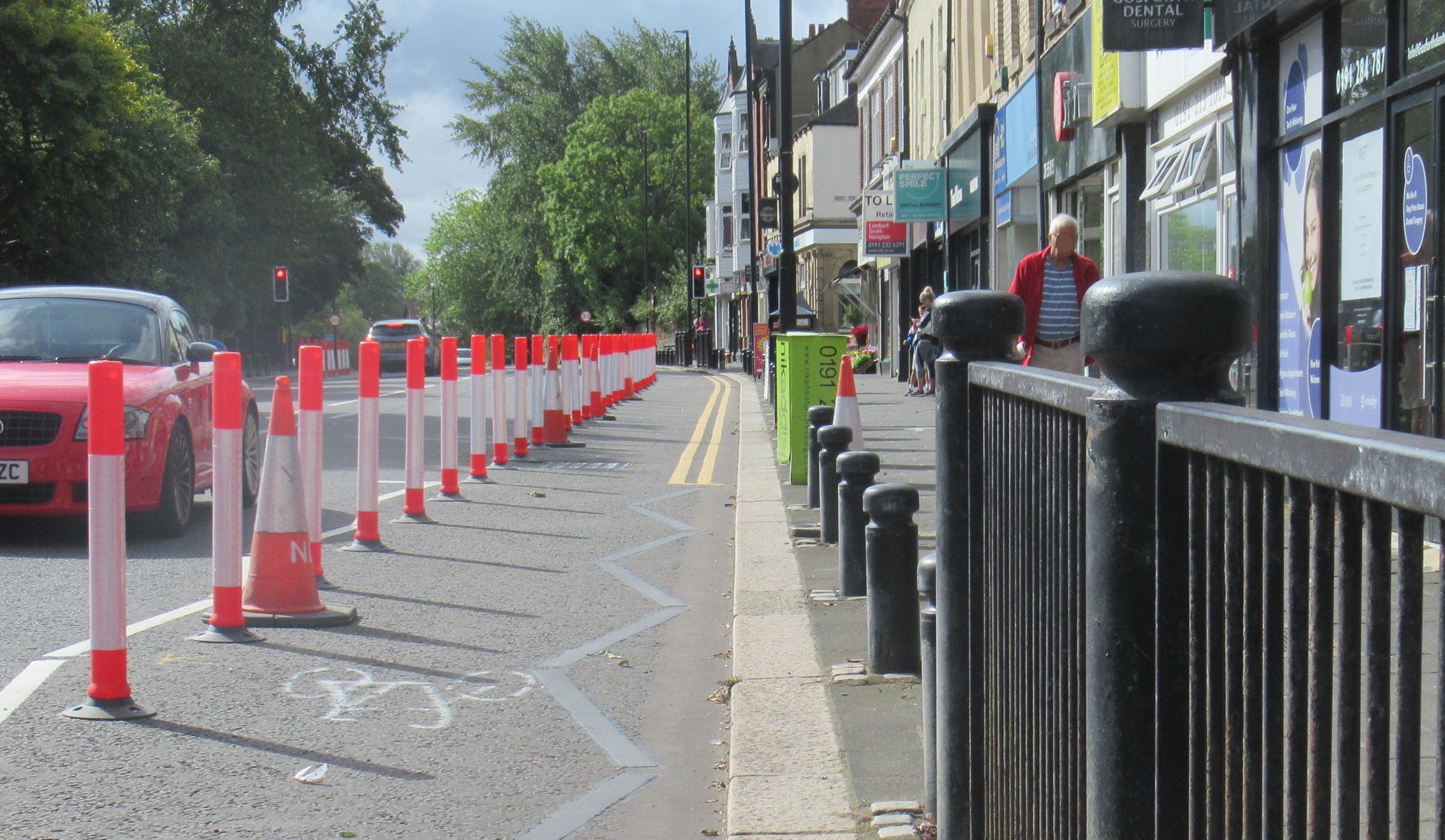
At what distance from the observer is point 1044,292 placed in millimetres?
11211

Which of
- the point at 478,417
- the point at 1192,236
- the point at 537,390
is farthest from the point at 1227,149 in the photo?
the point at 537,390

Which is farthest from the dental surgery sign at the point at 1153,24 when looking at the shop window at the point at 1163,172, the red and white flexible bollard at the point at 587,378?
the red and white flexible bollard at the point at 587,378

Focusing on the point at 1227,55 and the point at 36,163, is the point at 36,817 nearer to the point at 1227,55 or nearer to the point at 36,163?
the point at 1227,55

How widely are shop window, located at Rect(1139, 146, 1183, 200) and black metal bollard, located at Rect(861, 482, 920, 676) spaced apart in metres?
10.4

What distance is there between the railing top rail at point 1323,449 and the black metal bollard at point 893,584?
12.9ft

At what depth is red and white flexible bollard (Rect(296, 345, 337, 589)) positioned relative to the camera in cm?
791

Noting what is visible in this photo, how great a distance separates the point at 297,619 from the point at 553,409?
11.3 m

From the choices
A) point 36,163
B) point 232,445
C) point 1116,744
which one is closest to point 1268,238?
point 232,445

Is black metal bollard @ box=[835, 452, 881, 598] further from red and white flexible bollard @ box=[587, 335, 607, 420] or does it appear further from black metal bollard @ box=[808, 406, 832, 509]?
red and white flexible bollard @ box=[587, 335, 607, 420]

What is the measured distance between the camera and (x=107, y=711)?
5.40 meters

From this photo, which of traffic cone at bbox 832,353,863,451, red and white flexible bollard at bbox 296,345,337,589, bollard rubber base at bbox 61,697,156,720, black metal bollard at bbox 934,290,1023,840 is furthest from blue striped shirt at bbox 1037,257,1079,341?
black metal bollard at bbox 934,290,1023,840

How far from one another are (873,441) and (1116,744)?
50.5 ft

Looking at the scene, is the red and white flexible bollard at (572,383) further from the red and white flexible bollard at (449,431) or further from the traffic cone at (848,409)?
the traffic cone at (848,409)

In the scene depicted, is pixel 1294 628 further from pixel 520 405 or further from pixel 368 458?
pixel 520 405
